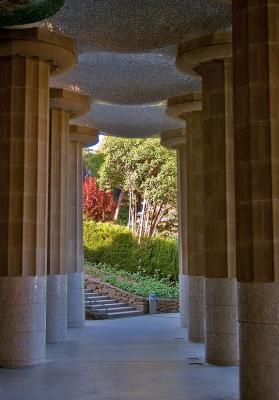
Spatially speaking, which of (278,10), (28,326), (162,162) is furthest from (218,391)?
(162,162)

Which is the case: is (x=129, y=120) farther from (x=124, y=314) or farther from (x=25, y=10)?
(x=25, y=10)

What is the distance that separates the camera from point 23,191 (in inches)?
488

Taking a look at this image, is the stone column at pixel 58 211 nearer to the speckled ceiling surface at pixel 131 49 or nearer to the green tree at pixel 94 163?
the speckled ceiling surface at pixel 131 49

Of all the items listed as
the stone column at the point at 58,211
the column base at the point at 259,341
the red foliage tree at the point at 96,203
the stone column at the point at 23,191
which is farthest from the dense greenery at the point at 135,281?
the column base at the point at 259,341

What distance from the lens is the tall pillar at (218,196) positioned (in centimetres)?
1248

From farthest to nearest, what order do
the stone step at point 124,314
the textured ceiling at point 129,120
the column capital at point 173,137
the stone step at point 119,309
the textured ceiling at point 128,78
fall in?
the stone step at point 119,309 < the stone step at point 124,314 < the column capital at point 173,137 < the textured ceiling at point 129,120 < the textured ceiling at point 128,78

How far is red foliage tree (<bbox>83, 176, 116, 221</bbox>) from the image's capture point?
38.4 meters

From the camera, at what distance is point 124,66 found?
15.9 metres

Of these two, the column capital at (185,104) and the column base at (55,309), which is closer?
the column base at (55,309)

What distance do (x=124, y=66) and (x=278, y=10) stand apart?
26.0 feet

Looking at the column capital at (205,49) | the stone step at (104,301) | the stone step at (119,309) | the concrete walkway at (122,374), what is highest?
the column capital at (205,49)

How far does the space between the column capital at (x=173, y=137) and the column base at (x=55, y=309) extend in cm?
765

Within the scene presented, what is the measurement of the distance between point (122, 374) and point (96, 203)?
27690 millimetres

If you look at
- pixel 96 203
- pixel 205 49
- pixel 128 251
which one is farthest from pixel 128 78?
pixel 96 203
